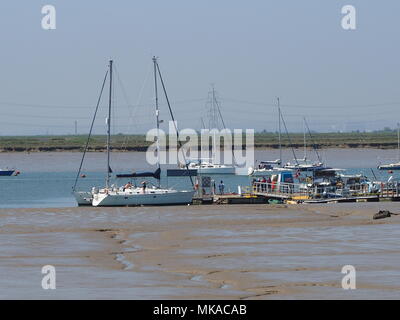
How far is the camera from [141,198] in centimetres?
6069

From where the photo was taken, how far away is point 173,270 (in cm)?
2889

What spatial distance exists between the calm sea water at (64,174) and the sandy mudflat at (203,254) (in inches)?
877

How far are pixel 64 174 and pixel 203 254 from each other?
9543 cm

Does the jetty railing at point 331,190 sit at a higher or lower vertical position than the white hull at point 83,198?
higher

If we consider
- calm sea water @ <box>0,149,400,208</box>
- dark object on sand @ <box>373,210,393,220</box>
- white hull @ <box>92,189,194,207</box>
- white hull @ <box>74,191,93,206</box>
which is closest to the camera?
dark object on sand @ <box>373,210,393,220</box>

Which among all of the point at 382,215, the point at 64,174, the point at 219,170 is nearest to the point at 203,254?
the point at 382,215

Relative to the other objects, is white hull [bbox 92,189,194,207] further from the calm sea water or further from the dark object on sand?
the dark object on sand

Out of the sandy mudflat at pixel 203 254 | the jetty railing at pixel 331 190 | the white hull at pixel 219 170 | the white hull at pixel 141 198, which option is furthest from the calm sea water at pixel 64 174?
the sandy mudflat at pixel 203 254

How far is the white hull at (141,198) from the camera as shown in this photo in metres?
60.7

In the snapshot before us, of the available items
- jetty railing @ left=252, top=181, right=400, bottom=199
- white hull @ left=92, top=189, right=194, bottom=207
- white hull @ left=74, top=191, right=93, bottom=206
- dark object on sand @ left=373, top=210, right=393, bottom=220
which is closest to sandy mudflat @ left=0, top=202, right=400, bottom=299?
dark object on sand @ left=373, top=210, right=393, bottom=220

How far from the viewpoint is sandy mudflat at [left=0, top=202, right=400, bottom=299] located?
980 inches

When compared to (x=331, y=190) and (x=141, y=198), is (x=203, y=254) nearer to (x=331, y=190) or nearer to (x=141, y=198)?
(x=141, y=198)

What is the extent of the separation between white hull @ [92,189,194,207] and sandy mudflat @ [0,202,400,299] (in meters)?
7.51

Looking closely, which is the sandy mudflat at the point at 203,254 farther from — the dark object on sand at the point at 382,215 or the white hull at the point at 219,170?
the white hull at the point at 219,170
